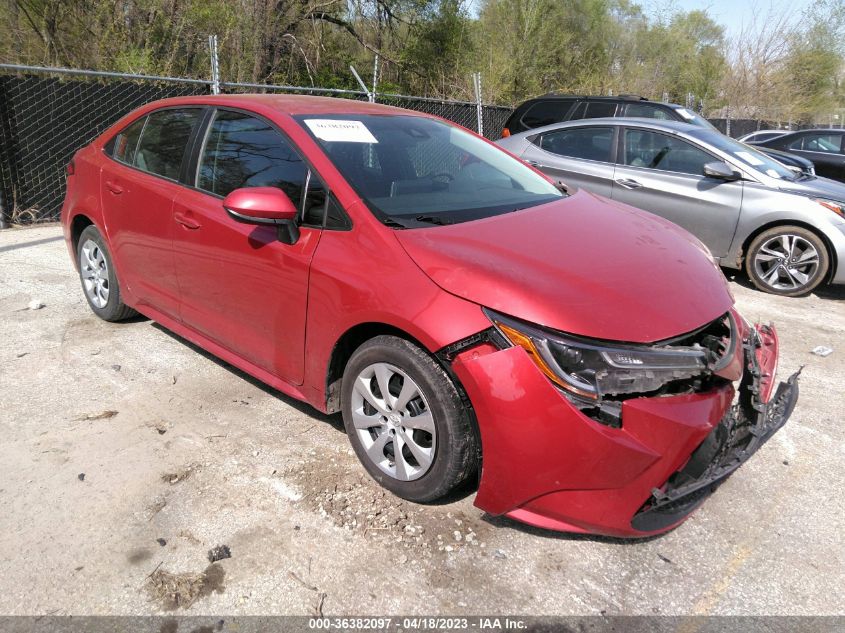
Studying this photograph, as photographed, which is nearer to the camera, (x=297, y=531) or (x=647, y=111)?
(x=297, y=531)

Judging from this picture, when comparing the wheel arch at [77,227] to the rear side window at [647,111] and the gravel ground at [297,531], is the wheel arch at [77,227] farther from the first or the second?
the rear side window at [647,111]

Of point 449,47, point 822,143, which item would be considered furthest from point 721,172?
point 449,47

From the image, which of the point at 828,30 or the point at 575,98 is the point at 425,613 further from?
the point at 828,30

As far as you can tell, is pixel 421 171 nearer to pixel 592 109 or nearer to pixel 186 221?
pixel 186 221

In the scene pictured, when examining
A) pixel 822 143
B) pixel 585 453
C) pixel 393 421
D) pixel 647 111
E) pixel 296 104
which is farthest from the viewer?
pixel 822 143

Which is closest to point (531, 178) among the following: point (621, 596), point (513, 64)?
point (621, 596)

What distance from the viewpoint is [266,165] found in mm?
3164

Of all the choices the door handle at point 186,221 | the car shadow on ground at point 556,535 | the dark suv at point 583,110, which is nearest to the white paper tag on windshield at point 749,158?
the dark suv at point 583,110

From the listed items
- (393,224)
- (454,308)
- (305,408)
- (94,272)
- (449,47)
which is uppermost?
(449,47)

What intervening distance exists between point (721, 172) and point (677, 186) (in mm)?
425

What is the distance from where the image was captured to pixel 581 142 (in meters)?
7.03

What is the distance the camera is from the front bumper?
85.2 inches

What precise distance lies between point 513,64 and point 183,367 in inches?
694

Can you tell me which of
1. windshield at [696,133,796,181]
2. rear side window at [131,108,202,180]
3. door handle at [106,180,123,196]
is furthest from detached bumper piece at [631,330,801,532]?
windshield at [696,133,796,181]
